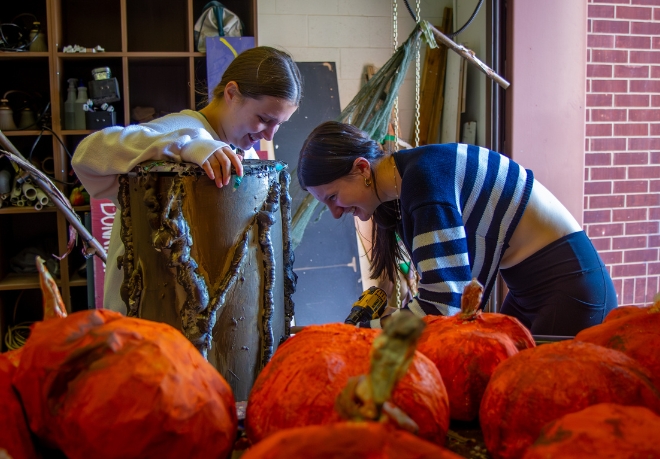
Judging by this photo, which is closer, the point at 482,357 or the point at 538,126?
the point at 482,357

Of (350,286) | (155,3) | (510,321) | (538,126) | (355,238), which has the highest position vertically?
(155,3)

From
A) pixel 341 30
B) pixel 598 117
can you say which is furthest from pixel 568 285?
pixel 341 30

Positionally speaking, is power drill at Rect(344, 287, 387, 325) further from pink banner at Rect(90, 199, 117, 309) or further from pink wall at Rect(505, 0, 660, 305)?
pink banner at Rect(90, 199, 117, 309)

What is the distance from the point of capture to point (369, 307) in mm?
1577

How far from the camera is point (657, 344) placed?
55 cm

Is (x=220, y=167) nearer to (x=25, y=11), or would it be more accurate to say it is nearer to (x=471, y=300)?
(x=471, y=300)

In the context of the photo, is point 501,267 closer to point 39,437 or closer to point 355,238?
point 39,437

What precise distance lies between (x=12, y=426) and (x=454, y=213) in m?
1.15

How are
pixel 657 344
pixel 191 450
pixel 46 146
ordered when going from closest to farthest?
1. pixel 191 450
2. pixel 657 344
3. pixel 46 146

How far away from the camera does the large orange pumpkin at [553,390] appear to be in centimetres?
46

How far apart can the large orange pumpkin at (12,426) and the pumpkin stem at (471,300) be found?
1.41 feet

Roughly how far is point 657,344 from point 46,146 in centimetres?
358

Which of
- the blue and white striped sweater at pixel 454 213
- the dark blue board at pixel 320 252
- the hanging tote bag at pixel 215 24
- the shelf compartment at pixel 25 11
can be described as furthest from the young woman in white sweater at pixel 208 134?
the shelf compartment at pixel 25 11

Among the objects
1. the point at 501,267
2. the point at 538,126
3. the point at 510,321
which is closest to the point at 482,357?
the point at 510,321
